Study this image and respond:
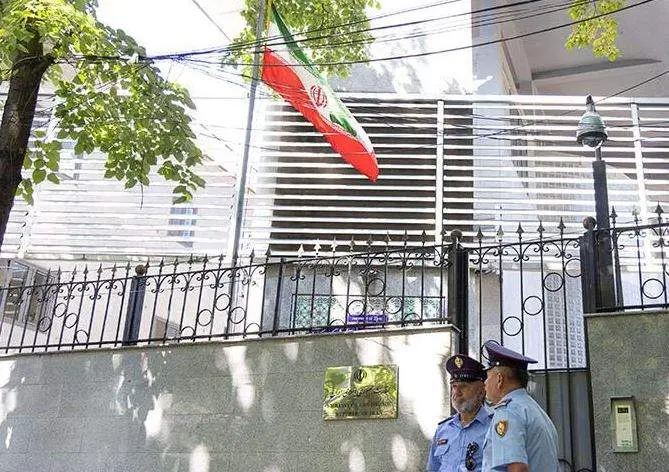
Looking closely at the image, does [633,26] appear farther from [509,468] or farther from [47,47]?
[509,468]

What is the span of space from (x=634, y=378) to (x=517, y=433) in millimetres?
2492

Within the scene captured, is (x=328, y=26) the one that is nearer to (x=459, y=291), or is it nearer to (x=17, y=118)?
(x=17, y=118)

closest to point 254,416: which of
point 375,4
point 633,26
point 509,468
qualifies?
point 509,468

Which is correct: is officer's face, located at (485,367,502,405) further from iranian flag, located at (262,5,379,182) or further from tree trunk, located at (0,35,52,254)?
iranian flag, located at (262,5,379,182)

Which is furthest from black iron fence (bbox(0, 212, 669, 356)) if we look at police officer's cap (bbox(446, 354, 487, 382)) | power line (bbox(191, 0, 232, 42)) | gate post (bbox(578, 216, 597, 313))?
power line (bbox(191, 0, 232, 42))

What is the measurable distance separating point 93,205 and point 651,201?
824 cm

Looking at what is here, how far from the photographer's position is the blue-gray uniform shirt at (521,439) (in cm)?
352

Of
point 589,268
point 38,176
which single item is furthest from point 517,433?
point 38,176

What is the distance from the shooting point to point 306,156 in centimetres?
1099

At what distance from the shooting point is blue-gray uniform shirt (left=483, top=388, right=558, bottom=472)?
139 inches

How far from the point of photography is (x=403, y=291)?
653cm

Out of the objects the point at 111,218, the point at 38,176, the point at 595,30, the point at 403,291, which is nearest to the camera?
the point at 403,291

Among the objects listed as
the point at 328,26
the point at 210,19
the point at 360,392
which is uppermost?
the point at 210,19

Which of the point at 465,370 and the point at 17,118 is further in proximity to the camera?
the point at 17,118
